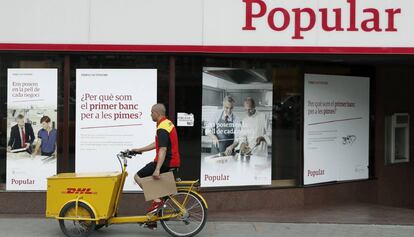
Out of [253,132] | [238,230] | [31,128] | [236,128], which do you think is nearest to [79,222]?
[238,230]

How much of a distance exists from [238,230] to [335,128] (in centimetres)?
337

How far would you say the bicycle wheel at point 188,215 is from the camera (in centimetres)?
742

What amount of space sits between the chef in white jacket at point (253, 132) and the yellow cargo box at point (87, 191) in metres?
2.93

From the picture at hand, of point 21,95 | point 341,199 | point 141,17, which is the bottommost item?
point 341,199

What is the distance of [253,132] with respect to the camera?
9719 millimetres

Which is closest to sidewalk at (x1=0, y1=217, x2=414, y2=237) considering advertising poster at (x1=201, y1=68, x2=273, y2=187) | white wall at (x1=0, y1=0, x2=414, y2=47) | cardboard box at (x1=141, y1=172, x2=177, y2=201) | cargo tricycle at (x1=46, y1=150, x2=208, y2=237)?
cargo tricycle at (x1=46, y1=150, x2=208, y2=237)

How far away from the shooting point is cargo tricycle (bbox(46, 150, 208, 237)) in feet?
23.9

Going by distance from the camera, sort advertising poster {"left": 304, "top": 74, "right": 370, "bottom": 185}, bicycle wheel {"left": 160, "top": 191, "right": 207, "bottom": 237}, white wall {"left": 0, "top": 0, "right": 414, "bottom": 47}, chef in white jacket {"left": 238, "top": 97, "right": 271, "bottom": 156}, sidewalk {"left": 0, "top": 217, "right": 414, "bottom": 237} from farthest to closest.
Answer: advertising poster {"left": 304, "top": 74, "right": 370, "bottom": 185} < chef in white jacket {"left": 238, "top": 97, "right": 271, "bottom": 156} < white wall {"left": 0, "top": 0, "right": 414, "bottom": 47} < sidewalk {"left": 0, "top": 217, "right": 414, "bottom": 237} < bicycle wheel {"left": 160, "top": 191, "right": 207, "bottom": 237}

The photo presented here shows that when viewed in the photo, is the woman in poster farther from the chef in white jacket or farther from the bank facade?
the chef in white jacket

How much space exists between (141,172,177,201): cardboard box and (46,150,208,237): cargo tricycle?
13 cm

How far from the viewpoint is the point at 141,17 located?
29.4 feet

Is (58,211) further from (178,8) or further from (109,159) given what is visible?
(178,8)

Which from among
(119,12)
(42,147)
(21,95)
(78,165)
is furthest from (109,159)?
(119,12)

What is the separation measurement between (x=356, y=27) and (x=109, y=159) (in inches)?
170
